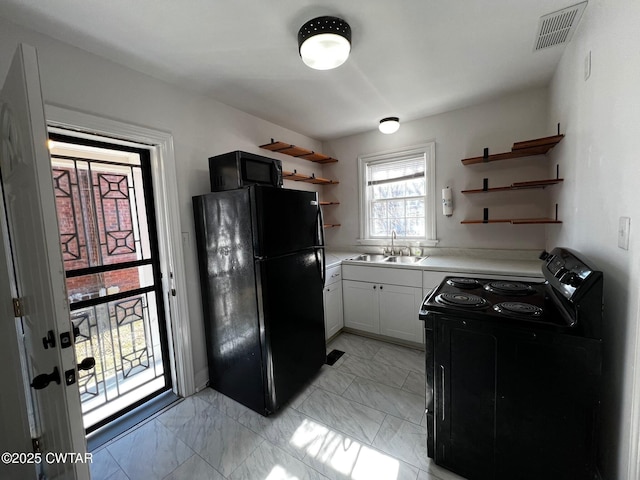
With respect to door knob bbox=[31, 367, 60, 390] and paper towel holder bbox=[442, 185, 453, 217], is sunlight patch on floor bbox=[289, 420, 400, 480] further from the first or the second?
paper towel holder bbox=[442, 185, 453, 217]

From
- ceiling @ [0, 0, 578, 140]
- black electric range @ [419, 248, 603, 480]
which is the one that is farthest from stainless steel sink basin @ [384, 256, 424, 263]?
ceiling @ [0, 0, 578, 140]

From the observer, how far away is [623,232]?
1106 mm

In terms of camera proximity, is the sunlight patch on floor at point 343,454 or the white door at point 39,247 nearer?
the white door at point 39,247

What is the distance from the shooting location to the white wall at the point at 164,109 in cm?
149

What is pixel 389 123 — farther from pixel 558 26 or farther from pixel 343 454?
pixel 343 454

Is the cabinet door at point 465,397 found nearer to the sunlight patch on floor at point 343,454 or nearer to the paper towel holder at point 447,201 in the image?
the sunlight patch on floor at point 343,454

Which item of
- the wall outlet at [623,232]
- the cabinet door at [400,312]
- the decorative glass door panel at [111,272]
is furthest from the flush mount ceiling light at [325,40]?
the cabinet door at [400,312]

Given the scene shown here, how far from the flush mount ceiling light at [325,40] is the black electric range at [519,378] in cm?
157

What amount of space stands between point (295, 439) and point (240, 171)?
6.26 feet

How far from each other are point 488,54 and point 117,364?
3.66 m

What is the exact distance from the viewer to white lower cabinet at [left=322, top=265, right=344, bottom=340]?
113 inches

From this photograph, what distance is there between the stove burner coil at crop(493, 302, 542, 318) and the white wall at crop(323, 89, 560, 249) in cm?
156

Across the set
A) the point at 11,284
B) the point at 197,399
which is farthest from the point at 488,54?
the point at 197,399

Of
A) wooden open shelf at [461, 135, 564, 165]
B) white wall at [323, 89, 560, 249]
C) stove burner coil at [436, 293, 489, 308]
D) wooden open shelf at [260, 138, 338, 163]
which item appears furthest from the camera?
wooden open shelf at [260, 138, 338, 163]
